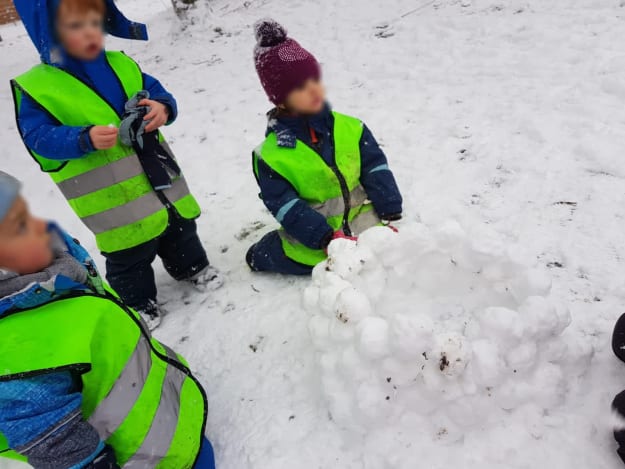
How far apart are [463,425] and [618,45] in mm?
3624

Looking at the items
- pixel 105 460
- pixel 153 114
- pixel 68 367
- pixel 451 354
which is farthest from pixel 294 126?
pixel 105 460

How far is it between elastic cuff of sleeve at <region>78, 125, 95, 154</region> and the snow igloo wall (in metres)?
1.07

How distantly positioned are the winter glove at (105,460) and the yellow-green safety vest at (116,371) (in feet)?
0.09

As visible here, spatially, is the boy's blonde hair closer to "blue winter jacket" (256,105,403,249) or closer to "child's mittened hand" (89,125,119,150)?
"child's mittened hand" (89,125,119,150)

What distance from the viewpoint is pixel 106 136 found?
1.75 m

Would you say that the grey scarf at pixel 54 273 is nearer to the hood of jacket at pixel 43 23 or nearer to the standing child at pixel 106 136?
the standing child at pixel 106 136

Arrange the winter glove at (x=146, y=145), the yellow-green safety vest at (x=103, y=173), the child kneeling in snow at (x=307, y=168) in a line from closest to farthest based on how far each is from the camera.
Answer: the yellow-green safety vest at (x=103, y=173) < the winter glove at (x=146, y=145) < the child kneeling in snow at (x=307, y=168)

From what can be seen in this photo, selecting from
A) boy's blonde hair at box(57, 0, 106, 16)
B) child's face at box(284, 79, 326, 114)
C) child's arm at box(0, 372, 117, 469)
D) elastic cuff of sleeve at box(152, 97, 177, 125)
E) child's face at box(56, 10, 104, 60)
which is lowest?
child's arm at box(0, 372, 117, 469)

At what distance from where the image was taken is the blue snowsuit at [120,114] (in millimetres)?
1696

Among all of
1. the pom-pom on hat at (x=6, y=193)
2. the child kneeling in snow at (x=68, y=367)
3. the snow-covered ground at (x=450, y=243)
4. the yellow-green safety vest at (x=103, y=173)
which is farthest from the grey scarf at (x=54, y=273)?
the yellow-green safety vest at (x=103, y=173)

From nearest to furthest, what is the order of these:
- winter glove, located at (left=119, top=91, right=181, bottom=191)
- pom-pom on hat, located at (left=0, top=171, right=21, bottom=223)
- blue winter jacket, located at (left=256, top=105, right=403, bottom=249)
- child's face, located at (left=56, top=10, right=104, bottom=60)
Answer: pom-pom on hat, located at (left=0, top=171, right=21, bottom=223) < child's face, located at (left=56, top=10, right=104, bottom=60) < winter glove, located at (left=119, top=91, right=181, bottom=191) < blue winter jacket, located at (left=256, top=105, right=403, bottom=249)

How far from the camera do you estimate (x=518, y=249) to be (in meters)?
1.59

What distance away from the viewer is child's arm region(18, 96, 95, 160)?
173 cm

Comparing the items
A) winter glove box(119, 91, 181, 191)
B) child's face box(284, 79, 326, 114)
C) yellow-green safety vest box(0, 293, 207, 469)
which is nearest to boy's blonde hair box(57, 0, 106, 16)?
winter glove box(119, 91, 181, 191)
